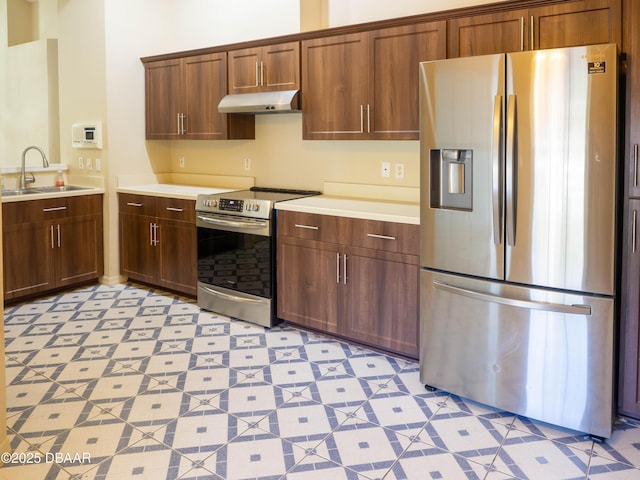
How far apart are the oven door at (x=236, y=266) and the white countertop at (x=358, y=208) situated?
0.96 feet

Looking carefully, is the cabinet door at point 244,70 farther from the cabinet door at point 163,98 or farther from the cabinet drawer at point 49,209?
the cabinet drawer at point 49,209

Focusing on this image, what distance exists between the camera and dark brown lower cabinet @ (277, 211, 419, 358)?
322cm

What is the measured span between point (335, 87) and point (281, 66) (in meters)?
0.53

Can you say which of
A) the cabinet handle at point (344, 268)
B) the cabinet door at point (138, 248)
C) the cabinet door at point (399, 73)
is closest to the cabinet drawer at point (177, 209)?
the cabinet door at point (138, 248)

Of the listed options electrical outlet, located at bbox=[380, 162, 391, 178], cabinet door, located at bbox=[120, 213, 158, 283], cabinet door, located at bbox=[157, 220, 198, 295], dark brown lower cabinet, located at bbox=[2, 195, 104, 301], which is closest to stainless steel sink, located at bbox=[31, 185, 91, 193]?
dark brown lower cabinet, located at bbox=[2, 195, 104, 301]

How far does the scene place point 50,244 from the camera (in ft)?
15.0

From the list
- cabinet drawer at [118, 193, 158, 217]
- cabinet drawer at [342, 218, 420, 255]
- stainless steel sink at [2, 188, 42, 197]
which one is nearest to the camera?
cabinet drawer at [342, 218, 420, 255]

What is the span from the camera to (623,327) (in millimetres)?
2545

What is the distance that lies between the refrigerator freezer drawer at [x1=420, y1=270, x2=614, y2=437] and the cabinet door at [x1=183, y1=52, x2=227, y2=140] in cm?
253

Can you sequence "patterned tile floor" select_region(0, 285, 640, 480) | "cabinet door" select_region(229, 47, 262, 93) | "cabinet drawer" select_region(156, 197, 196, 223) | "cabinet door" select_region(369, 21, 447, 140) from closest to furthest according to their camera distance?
"patterned tile floor" select_region(0, 285, 640, 480), "cabinet door" select_region(369, 21, 447, 140), "cabinet door" select_region(229, 47, 262, 93), "cabinet drawer" select_region(156, 197, 196, 223)

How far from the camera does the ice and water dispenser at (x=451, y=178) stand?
270cm

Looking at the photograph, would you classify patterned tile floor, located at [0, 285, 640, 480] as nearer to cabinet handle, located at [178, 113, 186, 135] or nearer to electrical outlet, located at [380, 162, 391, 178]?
electrical outlet, located at [380, 162, 391, 178]

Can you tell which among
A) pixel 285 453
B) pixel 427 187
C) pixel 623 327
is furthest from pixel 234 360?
pixel 623 327

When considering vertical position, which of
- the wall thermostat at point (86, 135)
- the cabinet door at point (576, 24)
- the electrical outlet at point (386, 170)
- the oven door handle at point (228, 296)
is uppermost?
the cabinet door at point (576, 24)
